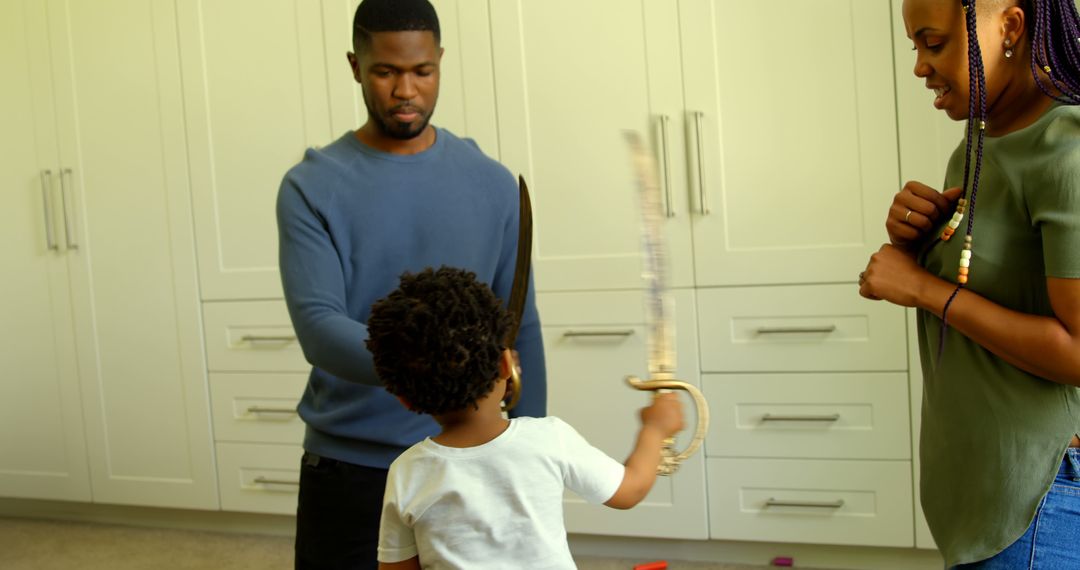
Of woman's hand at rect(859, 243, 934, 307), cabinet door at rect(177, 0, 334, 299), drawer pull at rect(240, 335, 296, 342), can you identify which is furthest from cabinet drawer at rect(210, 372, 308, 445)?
woman's hand at rect(859, 243, 934, 307)

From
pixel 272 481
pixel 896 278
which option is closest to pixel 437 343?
pixel 896 278

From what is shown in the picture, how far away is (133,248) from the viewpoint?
10.6 feet

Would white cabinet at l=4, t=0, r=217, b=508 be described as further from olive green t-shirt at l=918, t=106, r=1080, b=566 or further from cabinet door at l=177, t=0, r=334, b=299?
olive green t-shirt at l=918, t=106, r=1080, b=566

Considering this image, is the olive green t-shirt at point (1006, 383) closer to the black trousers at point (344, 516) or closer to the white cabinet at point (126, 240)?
the black trousers at point (344, 516)

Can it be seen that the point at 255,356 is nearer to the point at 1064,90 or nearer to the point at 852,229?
the point at 852,229

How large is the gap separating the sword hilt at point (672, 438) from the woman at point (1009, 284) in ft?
0.79

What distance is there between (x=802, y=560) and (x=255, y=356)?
1.68m

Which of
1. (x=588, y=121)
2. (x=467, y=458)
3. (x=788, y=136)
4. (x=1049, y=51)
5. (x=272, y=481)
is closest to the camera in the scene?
(x=1049, y=51)

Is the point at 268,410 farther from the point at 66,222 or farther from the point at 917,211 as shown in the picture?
the point at 917,211

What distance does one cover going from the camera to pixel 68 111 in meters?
3.23

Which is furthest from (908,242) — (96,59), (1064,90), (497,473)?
(96,59)

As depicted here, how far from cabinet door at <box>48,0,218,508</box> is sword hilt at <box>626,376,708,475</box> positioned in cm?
237

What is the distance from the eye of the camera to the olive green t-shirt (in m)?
0.93

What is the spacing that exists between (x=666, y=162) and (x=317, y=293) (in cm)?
148
